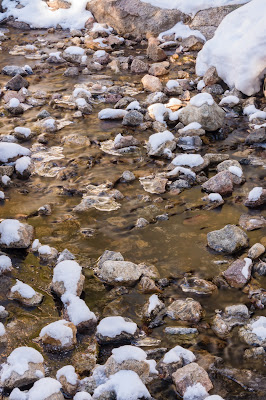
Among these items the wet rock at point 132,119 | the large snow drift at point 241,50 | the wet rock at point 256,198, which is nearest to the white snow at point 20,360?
the wet rock at point 256,198

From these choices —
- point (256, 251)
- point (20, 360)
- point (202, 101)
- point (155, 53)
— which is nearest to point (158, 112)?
point (202, 101)

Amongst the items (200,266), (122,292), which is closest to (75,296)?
(122,292)

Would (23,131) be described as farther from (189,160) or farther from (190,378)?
(190,378)

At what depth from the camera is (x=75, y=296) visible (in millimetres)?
3777

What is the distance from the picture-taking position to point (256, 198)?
5.12m

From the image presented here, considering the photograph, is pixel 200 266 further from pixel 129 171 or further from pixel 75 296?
pixel 129 171

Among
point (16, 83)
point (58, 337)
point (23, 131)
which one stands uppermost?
point (58, 337)

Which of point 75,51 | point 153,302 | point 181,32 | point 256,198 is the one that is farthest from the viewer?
point 181,32

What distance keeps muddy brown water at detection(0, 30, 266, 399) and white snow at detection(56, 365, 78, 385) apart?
13 cm

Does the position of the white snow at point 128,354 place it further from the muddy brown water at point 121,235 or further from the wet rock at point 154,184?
the wet rock at point 154,184

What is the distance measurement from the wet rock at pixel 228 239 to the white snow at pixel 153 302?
0.90 metres

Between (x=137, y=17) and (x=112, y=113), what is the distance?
16.1 feet

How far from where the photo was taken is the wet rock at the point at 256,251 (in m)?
4.28

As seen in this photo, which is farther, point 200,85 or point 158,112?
point 200,85
